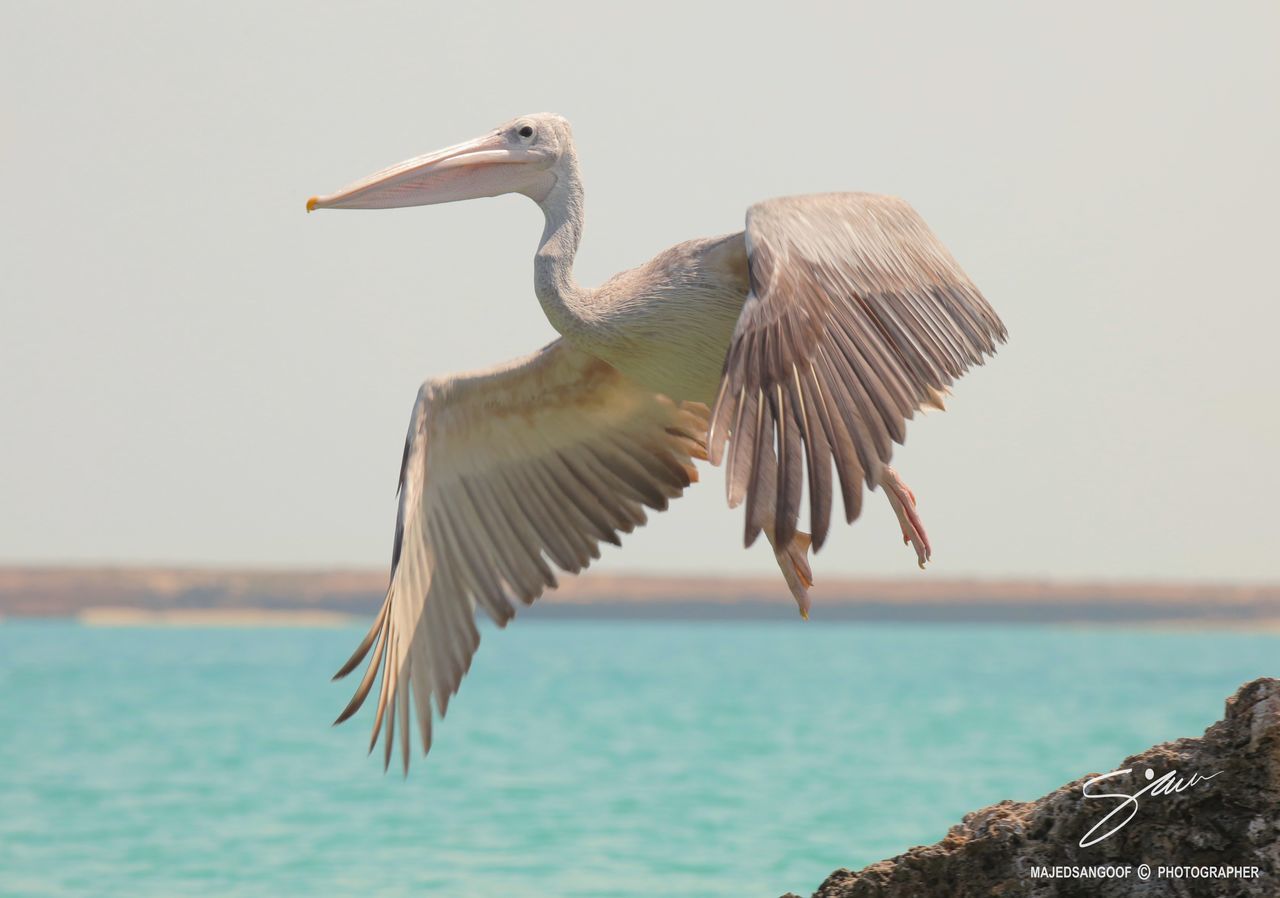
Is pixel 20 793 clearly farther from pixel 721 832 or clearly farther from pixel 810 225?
pixel 810 225

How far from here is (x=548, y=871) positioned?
1120 cm

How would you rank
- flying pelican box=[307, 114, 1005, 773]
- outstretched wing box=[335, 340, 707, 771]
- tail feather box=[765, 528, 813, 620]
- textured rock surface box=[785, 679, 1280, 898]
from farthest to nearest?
outstretched wing box=[335, 340, 707, 771] < tail feather box=[765, 528, 813, 620] < flying pelican box=[307, 114, 1005, 773] < textured rock surface box=[785, 679, 1280, 898]

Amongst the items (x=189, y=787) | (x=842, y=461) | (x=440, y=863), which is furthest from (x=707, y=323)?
(x=189, y=787)

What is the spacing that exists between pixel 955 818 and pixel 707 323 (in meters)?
10.3

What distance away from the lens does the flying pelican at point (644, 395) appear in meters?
3.83

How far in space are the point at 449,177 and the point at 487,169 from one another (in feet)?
0.45

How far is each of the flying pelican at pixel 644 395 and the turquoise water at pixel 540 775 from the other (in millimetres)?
5110

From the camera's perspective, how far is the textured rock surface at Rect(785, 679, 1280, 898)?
3100mm

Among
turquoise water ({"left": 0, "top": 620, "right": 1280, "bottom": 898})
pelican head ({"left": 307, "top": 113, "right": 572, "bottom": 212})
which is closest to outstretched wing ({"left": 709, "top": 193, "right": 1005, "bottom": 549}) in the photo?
pelican head ({"left": 307, "top": 113, "right": 572, "bottom": 212})

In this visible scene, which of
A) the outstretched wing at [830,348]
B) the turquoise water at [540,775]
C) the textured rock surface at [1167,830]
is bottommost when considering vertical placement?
the turquoise water at [540,775]
